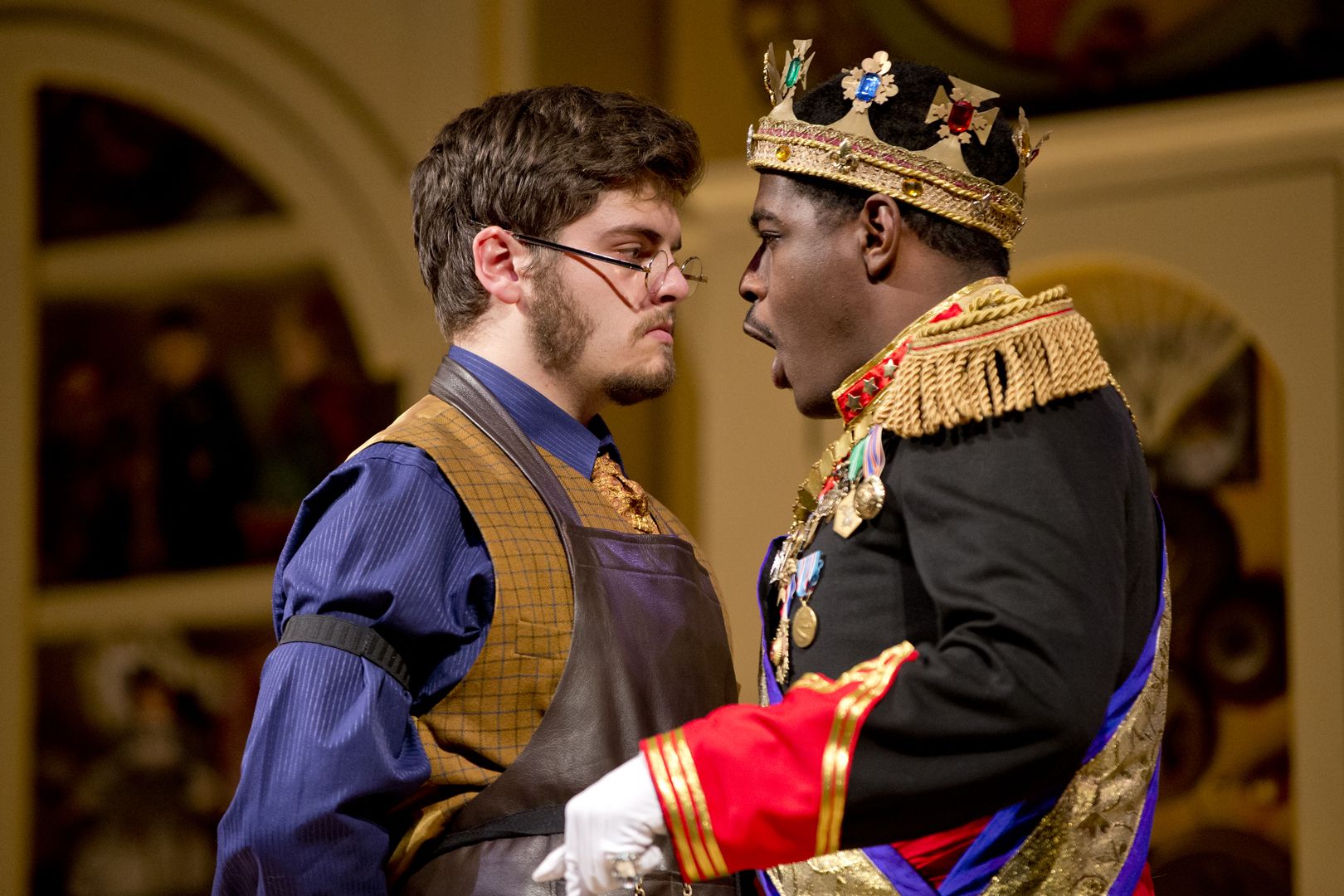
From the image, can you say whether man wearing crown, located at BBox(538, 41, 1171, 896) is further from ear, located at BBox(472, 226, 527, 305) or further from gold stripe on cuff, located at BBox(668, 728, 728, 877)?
ear, located at BBox(472, 226, 527, 305)

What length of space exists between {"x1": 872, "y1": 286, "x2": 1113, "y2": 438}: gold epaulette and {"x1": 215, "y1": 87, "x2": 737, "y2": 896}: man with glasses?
20.5 inches

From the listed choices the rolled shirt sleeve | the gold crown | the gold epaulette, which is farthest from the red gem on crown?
the rolled shirt sleeve

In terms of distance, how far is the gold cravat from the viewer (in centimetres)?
229

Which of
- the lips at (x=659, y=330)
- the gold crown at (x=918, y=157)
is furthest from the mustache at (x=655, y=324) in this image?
the gold crown at (x=918, y=157)

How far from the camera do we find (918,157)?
1841 millimetres

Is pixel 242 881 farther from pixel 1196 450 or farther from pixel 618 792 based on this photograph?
pixel 1196 450

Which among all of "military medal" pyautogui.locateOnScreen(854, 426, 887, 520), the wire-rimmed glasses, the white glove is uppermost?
the wire-rimmed glasses

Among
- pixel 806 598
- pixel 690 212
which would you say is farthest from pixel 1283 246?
pixel 806 598

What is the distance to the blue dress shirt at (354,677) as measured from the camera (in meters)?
1.84

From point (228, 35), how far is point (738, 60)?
1.63 metres

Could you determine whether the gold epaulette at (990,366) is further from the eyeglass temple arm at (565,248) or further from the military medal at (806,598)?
the eyeglass temple arm at (565,248)

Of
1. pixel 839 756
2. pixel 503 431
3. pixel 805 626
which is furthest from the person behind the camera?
pixel 503 431

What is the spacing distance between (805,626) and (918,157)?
54 centimetres

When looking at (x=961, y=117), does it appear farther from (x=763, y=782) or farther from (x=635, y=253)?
(x=763, y=782)
